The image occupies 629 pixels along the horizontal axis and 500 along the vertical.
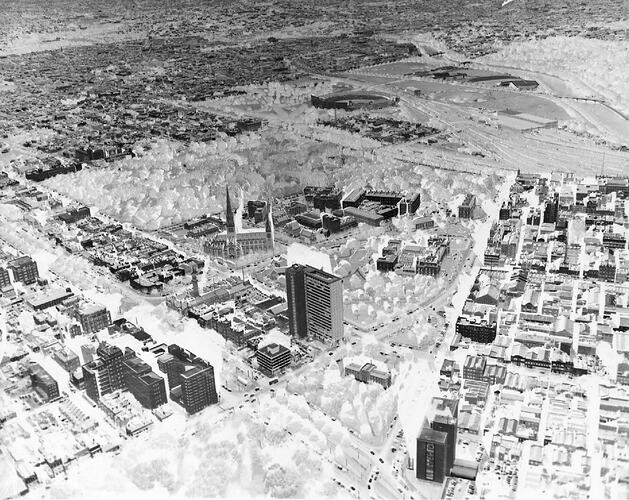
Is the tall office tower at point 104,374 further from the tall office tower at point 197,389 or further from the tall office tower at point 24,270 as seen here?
the tall office tower at point 24,270

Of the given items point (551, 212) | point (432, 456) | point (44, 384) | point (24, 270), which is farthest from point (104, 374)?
point (551, 212)

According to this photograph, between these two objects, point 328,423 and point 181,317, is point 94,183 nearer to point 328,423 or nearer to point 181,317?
point 181,317

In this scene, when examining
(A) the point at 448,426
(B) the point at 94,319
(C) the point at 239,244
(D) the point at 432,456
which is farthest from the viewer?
(C) the point at 239,244

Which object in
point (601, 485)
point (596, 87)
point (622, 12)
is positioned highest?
point (622, 12)

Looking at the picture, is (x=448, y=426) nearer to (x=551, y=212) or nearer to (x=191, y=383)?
(x=191, y=383)

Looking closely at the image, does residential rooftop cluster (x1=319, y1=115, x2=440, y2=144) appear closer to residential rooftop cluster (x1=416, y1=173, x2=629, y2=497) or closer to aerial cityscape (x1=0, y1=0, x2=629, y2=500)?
aerial cityscape (x1=0, y1=0, x2=629, y2=500)

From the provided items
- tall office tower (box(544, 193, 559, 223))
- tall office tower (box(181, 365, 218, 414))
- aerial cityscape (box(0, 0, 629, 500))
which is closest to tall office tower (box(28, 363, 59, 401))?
aerial cityscape (box(0, 0, 629, 500))

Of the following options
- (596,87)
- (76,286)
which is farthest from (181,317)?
(596,87)
